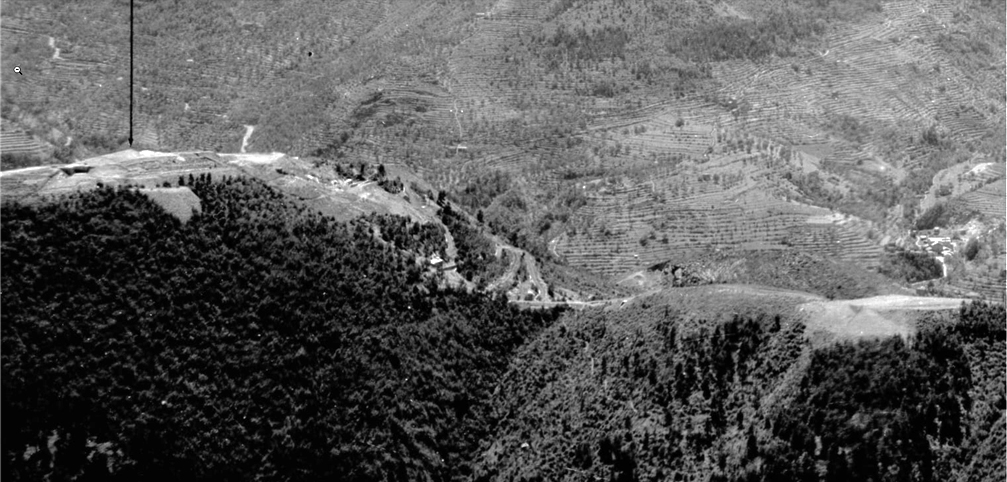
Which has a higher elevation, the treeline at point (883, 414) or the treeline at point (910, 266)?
the treeline at point (883, 414)

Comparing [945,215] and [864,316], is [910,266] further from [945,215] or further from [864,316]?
[864,316]

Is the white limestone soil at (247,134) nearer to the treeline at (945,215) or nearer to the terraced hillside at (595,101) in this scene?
the terraced hillside at (595,101)

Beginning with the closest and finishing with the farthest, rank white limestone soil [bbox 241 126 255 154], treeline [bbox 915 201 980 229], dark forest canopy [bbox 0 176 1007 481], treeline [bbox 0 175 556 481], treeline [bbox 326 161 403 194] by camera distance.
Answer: dark forest canopy [bbox 0 176 1007 481], treeline [bbox 0 175 556 481], treeline [bbox 326 161 403 194], treeline [bbox 915 201 980 229], white limestone soil [bbox 241 126 255 154]

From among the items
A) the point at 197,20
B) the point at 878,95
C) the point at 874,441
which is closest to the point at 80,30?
the point at 197,20

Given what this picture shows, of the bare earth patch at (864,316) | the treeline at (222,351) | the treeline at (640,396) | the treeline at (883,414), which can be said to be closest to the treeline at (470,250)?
the treeline at (222,351)

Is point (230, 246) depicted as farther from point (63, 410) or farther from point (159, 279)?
point (63, 410)

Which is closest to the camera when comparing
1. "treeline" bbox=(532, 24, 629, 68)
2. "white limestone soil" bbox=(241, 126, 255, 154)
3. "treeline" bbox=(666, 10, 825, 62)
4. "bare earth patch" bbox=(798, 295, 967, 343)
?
"bare earth patch" bbox=(798, 295, 967, 343)

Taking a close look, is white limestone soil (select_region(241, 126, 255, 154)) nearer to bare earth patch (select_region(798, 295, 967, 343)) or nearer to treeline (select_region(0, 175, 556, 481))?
treeline (select_region(0, 175, 556, 481))

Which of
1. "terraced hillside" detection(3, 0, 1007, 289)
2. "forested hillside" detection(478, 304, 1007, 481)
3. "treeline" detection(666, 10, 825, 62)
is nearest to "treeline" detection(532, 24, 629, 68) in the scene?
"terraced hillside" detection(3, 0, 1007, 289)

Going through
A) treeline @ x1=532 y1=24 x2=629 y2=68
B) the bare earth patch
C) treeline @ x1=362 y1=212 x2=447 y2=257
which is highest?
treeline @ x1=532 y1=24 x2=629 y2=68
